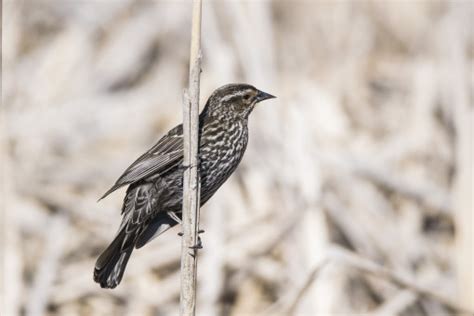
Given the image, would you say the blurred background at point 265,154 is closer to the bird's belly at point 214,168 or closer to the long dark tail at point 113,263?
the bird's belly at point 214,168

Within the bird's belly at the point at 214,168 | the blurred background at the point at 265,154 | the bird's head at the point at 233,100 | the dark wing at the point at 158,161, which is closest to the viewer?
the dark wing at the point at 158,161

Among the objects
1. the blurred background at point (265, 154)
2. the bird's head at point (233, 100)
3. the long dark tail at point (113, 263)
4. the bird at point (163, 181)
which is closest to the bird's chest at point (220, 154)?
the bird at point (163, 181)

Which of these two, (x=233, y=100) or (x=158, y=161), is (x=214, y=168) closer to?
(x=158, y=161)

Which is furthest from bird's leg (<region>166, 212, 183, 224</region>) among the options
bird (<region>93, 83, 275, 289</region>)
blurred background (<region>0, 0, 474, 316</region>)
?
blurred background (<region>0, 0, 474, 316</region>)

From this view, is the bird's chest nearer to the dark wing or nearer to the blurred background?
the dark wing

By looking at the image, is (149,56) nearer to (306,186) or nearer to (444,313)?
(306,186)

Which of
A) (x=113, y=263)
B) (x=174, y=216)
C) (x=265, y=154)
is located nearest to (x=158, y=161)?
(x=174, y=216)

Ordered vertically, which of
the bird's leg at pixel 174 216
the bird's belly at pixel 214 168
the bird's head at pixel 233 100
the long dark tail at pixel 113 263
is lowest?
the long dark tail at pixel 113 263
